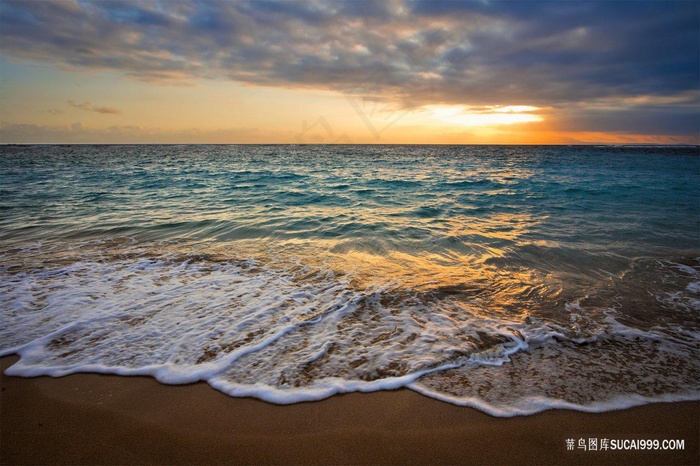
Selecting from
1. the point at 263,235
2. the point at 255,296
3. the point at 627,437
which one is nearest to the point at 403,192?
the point at 263,235

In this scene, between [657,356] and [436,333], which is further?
[436,333]

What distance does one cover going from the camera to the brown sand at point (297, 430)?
2385mm

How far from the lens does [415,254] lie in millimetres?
7414

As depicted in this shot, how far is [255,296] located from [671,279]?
751 cm

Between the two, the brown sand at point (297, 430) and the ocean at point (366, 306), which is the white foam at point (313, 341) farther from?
the brown sand at point (297, 430)

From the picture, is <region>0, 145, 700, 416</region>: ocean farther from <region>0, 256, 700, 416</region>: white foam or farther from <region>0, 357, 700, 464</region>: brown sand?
<region>0, 357, 700, 464</region>: brown sand

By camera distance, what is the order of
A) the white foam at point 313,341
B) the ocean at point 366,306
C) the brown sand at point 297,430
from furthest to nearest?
the ocean at point 366,306, the white foam at point 313,341, the brown sand at point 297,430

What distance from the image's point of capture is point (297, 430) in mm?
2594

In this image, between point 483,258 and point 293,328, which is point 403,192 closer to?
point 483,258

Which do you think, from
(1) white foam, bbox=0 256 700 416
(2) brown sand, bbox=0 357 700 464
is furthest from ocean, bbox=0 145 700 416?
(2) brown sand, bbox=0 357 700 464

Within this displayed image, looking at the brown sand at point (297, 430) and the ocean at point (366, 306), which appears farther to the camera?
the ocean at point (366, 306)

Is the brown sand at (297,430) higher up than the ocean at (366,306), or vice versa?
the ocean at (366,306)

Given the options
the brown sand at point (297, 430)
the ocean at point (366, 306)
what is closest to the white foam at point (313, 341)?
the ocean at point (366, 306)

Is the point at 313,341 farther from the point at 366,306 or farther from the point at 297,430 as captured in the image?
the point at 297,430
